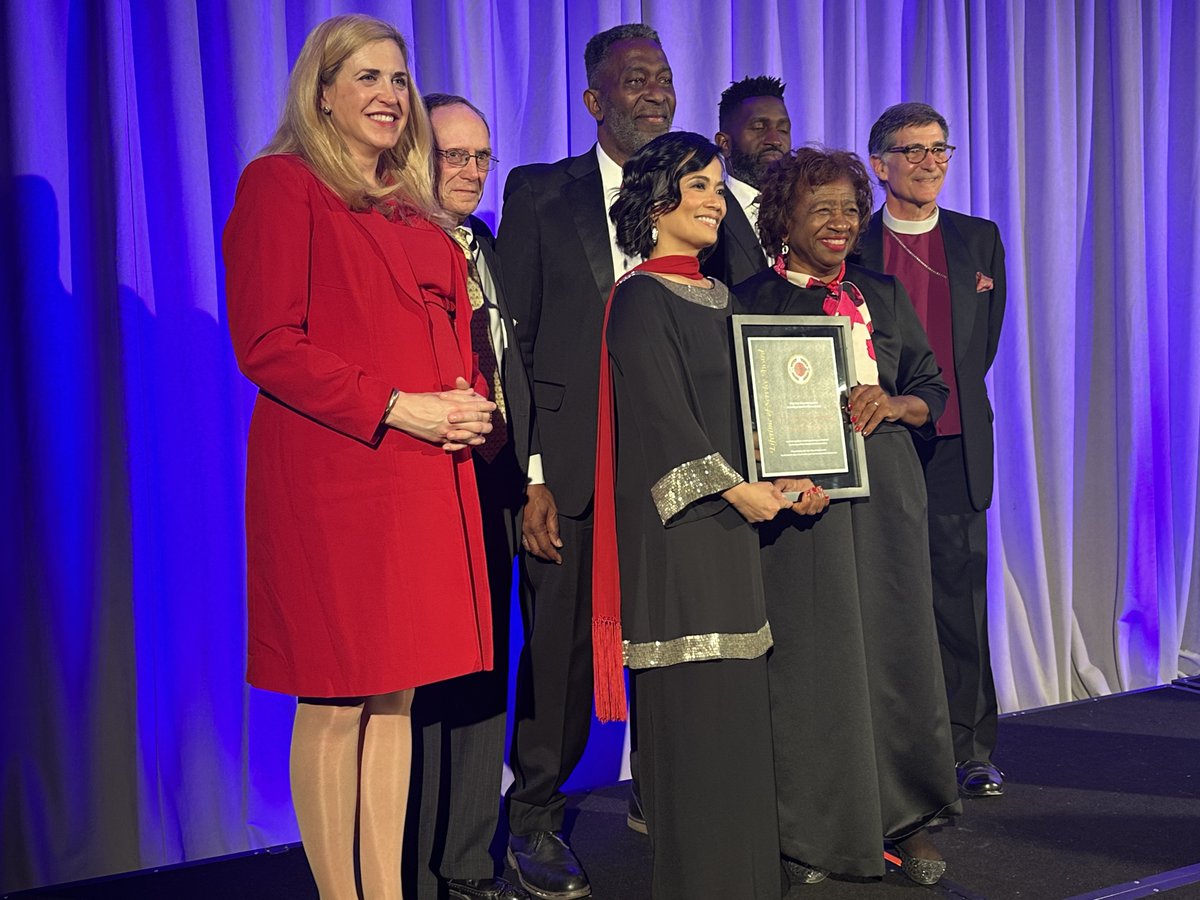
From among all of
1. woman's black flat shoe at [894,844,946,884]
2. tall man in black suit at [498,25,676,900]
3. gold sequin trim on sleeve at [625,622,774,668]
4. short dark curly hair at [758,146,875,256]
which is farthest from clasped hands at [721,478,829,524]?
woman's black flat shoe at [894,844,946,884]

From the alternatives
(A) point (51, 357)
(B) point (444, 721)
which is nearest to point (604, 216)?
(B) point (444, 721)

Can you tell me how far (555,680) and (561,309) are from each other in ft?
2.93

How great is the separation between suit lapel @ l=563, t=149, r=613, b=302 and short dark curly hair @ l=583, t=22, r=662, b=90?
35 centimetres

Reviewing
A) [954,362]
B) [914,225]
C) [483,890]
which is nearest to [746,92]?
[914,225]

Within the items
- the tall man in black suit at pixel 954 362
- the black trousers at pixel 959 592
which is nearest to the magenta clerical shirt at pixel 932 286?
the tall man in black suit at pixel 954 362

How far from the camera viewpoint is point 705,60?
3982 millimetres

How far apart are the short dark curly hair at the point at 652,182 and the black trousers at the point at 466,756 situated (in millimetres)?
564

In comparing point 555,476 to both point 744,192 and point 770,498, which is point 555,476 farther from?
point 744,192

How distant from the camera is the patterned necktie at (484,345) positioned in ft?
8.20

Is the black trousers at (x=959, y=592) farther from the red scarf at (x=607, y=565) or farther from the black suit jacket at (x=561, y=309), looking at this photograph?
the red scarf at (x=607, y=565)

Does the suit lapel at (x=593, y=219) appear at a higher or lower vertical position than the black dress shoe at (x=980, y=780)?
higher

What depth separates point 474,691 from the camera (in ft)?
8.54

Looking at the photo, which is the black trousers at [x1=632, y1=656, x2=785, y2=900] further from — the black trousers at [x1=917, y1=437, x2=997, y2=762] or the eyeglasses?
the eyeglasses

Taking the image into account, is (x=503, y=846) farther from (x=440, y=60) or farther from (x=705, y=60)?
(x=705, y=60)
